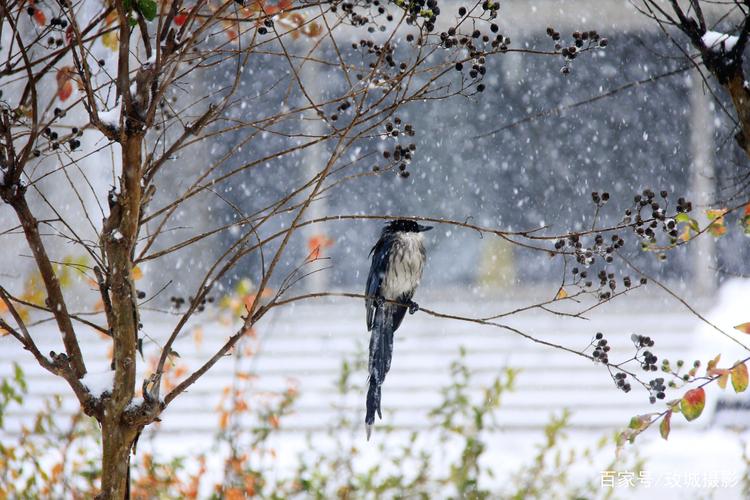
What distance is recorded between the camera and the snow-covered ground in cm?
592

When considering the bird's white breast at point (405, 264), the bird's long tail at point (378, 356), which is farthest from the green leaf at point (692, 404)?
the bird's white breast at point (405, 264)

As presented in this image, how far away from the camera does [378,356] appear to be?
2.17 meters

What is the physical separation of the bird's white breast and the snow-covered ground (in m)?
3.01

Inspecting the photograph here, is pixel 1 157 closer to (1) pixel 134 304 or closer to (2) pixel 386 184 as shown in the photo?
(1) pixel 134 304

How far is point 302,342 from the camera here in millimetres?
6348

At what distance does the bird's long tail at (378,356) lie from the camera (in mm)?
1973

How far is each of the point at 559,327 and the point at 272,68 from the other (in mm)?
3266

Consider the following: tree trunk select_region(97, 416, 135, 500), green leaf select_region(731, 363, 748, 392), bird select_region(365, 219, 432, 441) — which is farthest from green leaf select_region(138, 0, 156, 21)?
green leaf select_region(731, 363, 748, 392)

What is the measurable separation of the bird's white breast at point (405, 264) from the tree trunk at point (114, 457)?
4.47 feet

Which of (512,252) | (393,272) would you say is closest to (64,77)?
(393,272)

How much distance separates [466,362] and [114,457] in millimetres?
4887

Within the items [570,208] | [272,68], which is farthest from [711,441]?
[272,68]

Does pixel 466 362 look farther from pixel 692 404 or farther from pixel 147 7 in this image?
pixel 147 7

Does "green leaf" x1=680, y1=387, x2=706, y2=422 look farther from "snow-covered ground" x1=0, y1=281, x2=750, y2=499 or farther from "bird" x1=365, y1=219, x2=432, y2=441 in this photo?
"snow-covered ground" x1=0, y1=281, x2=750, y2=499
